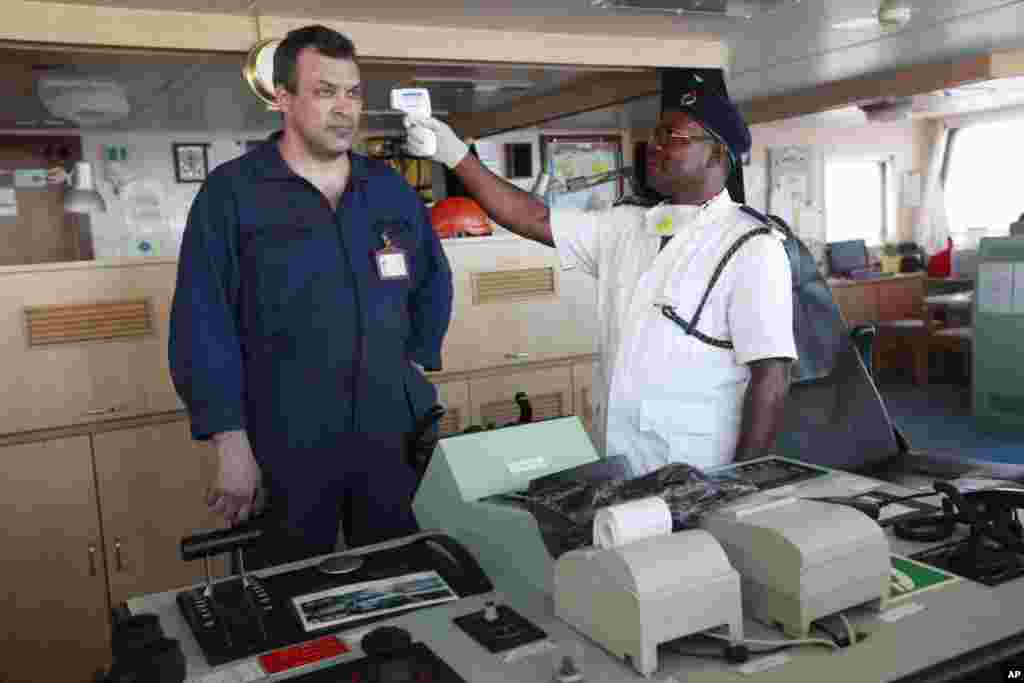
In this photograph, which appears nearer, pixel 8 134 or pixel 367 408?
pixel 367 408

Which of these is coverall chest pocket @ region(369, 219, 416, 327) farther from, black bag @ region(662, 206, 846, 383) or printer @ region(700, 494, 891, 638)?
printer @ region(700, 494, 891, 638)

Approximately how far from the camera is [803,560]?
1.12 m

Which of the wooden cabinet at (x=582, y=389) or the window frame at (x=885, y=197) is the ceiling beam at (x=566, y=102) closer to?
the wooden cabinet at (x=582, y=389)

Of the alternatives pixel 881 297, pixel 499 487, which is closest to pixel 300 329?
pixel 499 487

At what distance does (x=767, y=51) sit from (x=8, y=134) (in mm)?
4812

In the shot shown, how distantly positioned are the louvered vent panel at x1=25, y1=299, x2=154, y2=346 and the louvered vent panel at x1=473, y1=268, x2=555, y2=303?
1.16 meters

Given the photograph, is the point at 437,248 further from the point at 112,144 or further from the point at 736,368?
the point at 112,144

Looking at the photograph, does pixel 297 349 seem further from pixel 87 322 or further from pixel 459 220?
pixel 459 220

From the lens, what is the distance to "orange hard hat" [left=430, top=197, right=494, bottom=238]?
3.47 meters

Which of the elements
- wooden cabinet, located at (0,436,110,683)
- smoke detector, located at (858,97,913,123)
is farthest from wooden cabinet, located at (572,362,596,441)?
smoke detector, located at (858,97,913,123)

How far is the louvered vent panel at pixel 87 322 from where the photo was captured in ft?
9.16

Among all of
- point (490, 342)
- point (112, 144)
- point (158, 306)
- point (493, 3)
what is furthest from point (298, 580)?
point (112, 144)

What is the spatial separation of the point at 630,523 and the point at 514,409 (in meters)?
2.32

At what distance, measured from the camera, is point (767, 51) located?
16.4 ft
